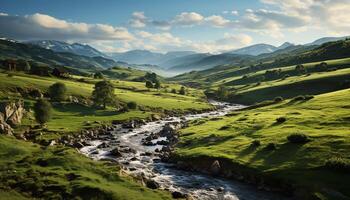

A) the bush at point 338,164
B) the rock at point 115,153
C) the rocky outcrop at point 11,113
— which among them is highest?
the rocky outcrop at point 11,113

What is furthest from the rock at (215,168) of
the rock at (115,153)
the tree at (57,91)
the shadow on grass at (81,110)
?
the tree at (57,91)

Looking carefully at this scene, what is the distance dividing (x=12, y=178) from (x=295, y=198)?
122ft

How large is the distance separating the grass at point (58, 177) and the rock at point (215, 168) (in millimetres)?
16954

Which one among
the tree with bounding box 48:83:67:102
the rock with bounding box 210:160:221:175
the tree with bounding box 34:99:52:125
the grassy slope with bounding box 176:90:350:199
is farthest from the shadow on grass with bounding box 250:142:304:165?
the tree with bounding box 48:83:67:102

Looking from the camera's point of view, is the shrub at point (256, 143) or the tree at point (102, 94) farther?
the tree at point (102, 94)

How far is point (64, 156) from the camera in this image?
183ft

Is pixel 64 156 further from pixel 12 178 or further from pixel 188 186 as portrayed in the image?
pixel 188 186

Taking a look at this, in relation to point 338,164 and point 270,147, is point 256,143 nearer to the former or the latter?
point 270,147

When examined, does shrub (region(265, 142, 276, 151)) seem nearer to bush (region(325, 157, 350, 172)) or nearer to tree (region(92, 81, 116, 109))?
bush (region(325, 157, 350, 172))

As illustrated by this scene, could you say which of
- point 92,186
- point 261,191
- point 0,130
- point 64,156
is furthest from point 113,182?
point 0,130

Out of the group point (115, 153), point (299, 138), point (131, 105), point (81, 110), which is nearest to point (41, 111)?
point (115, 153)

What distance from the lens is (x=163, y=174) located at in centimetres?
6209

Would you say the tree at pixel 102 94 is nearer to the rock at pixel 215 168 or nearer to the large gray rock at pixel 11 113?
the large gray rock at pixel 11 113

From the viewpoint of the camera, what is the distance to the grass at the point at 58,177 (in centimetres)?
4328
